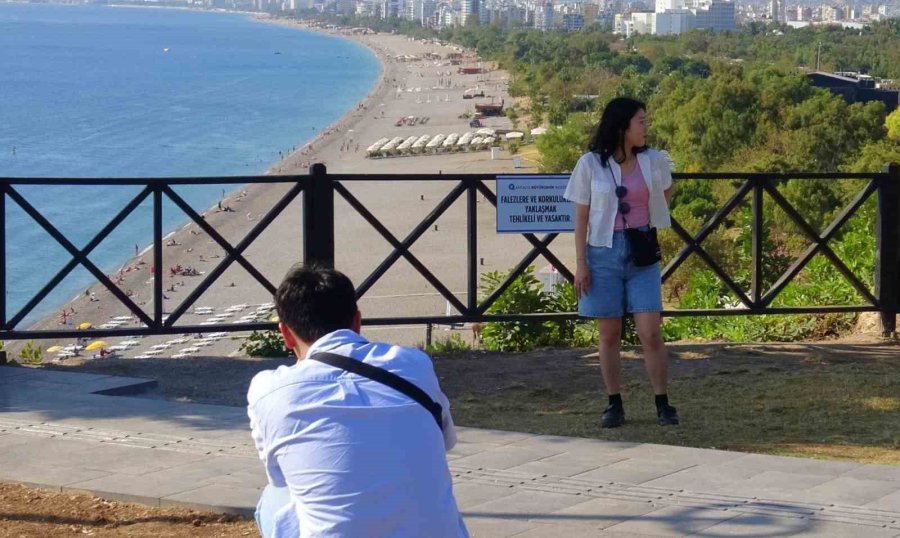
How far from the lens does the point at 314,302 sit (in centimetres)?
282

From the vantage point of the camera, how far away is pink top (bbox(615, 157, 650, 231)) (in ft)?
20.4

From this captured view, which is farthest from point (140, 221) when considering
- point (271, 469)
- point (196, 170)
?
point (271, 469)

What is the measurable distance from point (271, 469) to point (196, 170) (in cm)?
6253

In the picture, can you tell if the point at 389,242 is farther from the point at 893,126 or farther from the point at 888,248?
the point at 893,126

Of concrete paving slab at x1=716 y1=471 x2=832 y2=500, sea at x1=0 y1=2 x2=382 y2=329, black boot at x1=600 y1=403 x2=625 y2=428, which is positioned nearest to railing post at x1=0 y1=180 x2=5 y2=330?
black boot at x1=600 y1=403 x2=625 y2=428

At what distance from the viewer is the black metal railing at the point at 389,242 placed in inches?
331

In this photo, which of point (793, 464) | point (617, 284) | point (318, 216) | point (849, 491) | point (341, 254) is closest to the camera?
point (849, 491)

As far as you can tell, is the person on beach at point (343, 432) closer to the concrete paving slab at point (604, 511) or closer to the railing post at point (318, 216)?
the concrete paving slab at point (604, 511)

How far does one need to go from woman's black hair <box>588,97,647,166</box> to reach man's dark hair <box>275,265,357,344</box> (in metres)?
3.48

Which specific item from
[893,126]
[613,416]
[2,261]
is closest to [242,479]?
[613,416]

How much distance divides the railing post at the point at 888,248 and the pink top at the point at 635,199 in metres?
3.48

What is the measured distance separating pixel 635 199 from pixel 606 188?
0.49ft

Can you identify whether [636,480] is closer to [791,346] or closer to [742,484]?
[742,484]

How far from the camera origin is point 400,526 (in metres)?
2.67
